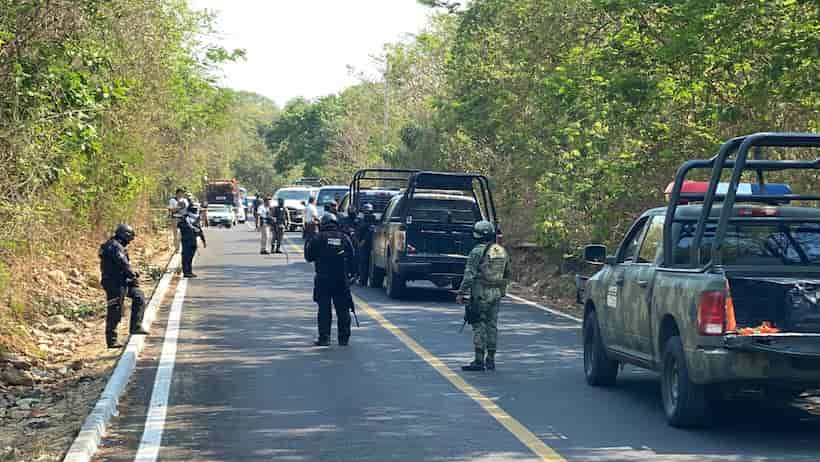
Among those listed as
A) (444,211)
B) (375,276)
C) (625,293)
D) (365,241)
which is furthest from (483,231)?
(365,241)

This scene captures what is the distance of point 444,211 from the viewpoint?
23062 millimetres

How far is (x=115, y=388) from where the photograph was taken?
39.0ft

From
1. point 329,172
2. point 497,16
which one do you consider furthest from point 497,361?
point 329,172

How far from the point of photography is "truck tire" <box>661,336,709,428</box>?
9.91 m

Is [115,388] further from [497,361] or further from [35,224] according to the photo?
[35,224]

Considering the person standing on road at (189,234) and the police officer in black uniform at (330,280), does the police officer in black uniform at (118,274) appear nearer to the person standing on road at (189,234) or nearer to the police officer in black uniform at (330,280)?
the police officer in black uniform at (330,280)

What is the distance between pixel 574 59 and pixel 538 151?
6.60m

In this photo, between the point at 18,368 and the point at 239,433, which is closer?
the point at 239,433

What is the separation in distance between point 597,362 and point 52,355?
8.60 metres

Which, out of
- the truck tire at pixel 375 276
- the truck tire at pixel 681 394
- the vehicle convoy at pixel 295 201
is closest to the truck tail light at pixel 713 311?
the truck tire at pixel 681 394

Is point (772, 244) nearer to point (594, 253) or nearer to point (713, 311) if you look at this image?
point (713, 311)

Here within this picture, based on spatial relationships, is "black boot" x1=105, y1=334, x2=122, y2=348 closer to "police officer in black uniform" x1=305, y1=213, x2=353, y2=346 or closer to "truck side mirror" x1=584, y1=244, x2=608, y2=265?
"police officer in black uniform" x1=305, y1=213, x2=353, y2=346

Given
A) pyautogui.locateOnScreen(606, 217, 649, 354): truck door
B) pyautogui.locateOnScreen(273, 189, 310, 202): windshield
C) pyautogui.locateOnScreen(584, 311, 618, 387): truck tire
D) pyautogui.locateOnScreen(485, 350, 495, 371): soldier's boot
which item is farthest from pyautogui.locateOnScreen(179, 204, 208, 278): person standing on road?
pyautogui.locateOnScreen(273, 189, 310, 202): windshield

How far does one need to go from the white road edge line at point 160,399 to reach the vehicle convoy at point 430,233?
4548 mm
